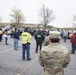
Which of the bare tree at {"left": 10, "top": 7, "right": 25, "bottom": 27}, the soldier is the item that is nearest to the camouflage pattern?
the soldier

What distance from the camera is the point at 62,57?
4410 millimetres

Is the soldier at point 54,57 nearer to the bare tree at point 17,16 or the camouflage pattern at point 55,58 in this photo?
the camouflage pattern at point 55,58

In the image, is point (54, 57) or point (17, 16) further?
point (17, 16)

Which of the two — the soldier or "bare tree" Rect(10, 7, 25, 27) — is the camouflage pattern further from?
"bare tree" Rect(10, 7, 25, 27)

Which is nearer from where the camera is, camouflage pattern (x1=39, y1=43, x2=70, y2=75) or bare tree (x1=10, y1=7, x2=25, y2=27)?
camouflage pattern (x1=39, y1=43, x2=70, y2=75)

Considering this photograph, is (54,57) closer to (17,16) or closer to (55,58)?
(55,58)

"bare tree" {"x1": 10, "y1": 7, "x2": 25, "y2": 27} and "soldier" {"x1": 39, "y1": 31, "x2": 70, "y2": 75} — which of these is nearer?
Answer: "soldier" {"x1": 39, "y1": 31, "x2": 70, "y2": 75}

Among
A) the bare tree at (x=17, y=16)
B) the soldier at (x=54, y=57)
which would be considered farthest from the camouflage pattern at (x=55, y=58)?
the bare tree at (x=17, y=16)

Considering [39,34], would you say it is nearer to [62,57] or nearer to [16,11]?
[62,57]

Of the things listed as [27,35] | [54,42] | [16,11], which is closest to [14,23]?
[16,11]

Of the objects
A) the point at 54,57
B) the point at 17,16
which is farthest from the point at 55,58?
the point at 17,16

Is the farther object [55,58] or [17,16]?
[17,16]

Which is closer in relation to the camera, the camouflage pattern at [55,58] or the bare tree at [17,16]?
the camouflage pattern at [55,58]

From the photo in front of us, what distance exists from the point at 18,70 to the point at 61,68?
606 cm
